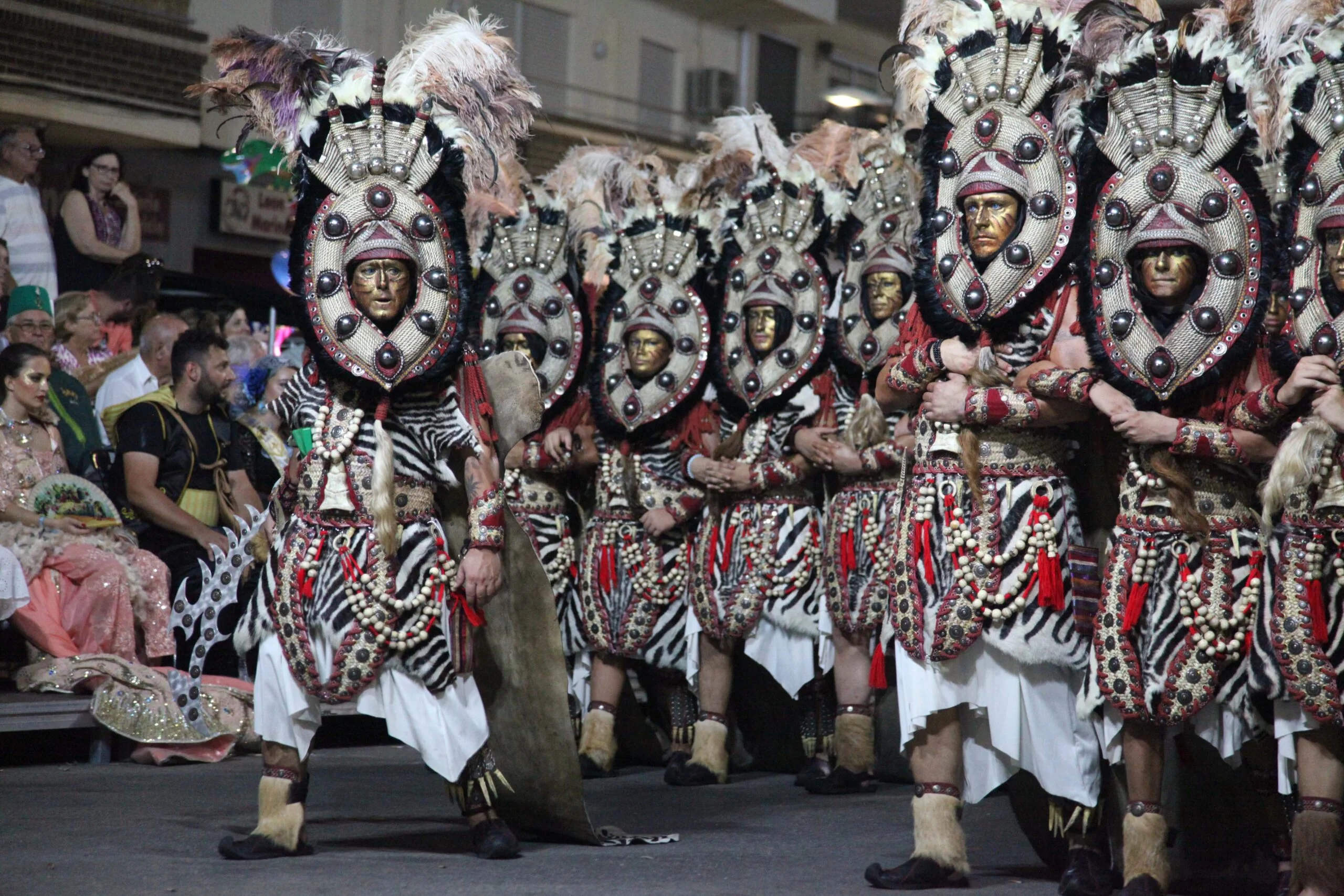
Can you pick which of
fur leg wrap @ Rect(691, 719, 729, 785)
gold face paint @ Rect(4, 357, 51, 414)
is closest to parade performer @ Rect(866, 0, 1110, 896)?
fur leg wrap @ Rect(691, 719, 729, 785)

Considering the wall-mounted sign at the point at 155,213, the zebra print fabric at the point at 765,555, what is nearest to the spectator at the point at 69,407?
the zebra print fabric at the point at 765,555

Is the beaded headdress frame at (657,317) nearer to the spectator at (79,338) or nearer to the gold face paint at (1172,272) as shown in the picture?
the gold face paint at (1172,272)

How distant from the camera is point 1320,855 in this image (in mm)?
3900

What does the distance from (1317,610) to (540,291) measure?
148 inches

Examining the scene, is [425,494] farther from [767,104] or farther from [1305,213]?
[767,104]

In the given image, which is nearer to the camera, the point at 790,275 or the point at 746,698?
the point at 790,275

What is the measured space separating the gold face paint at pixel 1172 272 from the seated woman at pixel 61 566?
4481 millimetres

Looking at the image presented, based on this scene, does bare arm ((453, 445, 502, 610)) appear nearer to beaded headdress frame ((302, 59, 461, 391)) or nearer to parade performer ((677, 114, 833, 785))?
beaded headdress frame ((302, 59, 461, 391))

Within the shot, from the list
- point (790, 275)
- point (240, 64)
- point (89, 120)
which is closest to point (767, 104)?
point (89, 120)

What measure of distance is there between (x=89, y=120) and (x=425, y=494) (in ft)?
27.9

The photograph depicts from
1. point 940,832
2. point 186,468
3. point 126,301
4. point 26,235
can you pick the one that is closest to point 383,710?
point 940,832

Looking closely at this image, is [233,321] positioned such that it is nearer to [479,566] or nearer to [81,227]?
[81,227]

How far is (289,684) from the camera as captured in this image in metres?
4.59

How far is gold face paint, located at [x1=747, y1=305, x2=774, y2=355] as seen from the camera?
6.45 metres
